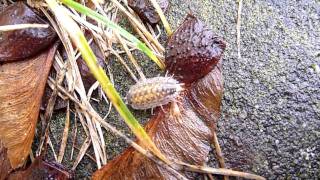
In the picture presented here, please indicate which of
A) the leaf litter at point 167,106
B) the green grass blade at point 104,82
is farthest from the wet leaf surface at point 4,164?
the green grass blade at point 104,82

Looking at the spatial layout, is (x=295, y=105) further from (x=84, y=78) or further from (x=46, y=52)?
(x=46, y=52)

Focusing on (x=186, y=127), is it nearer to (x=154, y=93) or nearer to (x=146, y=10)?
(x=154, y=93)

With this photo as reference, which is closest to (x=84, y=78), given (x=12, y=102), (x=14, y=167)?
(x=12, y=102)

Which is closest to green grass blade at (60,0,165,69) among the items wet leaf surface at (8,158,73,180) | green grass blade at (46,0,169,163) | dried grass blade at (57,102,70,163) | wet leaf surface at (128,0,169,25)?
green grass blade at (46,0,169,163)

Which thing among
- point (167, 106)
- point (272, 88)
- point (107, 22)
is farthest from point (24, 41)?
point (272, 88)

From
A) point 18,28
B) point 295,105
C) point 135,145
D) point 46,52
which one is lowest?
point 295,105

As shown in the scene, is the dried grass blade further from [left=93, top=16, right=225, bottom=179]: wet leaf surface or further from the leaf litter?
[left=93, top=16, right=225, bottom=179]: wet leaf surface
